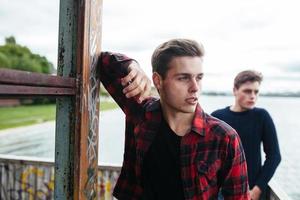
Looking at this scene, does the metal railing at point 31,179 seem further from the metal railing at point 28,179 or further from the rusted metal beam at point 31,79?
the rusted metal beam at point 31,79

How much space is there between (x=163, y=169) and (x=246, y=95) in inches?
69.1

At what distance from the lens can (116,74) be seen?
2.08 meters

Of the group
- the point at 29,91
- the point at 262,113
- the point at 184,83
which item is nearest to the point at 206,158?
the point at 184,83

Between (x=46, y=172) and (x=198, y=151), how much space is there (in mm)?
2636

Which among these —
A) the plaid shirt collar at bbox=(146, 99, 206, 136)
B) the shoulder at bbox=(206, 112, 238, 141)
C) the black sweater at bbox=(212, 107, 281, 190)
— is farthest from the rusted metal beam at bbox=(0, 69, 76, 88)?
the black sweater at bbox=(212, 107, 281, 190)

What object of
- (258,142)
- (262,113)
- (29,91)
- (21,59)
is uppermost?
(21,59)

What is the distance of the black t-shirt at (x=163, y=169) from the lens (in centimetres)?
185

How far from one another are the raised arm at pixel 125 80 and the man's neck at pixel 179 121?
0.22 m

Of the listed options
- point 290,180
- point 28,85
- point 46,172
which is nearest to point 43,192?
point 46,172

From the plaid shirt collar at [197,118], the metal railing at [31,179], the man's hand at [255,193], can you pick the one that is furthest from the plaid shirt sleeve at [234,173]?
the metal railing at [31,179]

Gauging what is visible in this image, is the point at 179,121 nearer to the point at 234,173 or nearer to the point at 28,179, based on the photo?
the point at 234,173

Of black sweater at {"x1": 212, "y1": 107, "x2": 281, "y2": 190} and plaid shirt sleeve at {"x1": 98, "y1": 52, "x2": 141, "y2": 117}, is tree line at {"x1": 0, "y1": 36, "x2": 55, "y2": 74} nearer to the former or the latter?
plaid shirt sleeve at {"x1": 98, "y1": 52, "x2": 141, "y2": 117}

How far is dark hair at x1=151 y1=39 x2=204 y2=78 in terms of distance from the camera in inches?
75.0

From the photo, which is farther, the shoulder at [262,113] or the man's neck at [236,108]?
the man's neck at [236,108]
